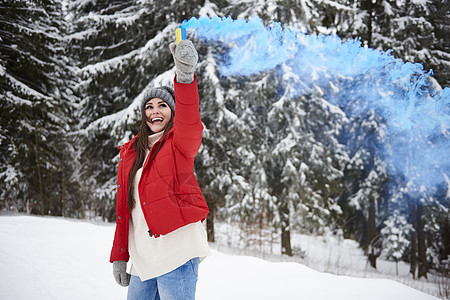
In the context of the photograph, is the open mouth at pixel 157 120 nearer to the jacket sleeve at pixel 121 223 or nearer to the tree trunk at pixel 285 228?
the jacket sleeve at pixel 121 223

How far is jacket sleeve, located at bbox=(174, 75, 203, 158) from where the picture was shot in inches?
63.2

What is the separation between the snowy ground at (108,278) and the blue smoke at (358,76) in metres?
3.33

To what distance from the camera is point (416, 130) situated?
7.21m

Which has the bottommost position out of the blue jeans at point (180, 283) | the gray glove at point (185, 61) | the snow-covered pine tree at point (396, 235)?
the snow-covered pine tree at point (396, 235)

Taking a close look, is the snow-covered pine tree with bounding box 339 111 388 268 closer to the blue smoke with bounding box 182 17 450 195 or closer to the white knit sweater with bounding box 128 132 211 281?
the blue smoke with bounding box 182 17 450 195

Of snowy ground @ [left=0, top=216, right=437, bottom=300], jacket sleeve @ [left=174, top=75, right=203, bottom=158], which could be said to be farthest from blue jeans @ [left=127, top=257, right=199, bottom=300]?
snowy ground @ [left=0, top=216, right=437, bottom=300]

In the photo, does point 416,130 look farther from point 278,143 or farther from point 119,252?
point 119,252

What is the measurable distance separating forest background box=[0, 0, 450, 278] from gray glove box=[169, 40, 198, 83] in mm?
5807

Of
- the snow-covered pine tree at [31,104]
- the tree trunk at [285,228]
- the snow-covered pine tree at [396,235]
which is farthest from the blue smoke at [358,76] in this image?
the snow-covered pine tree at [31,104]

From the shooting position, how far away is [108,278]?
14.2ft

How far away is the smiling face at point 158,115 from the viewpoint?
198cm

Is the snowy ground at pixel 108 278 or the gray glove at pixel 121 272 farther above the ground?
the gray glove at pixel 121 272

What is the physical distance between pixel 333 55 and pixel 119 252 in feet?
21.1

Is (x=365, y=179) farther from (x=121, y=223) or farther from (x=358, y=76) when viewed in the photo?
(x=121, y=223)
